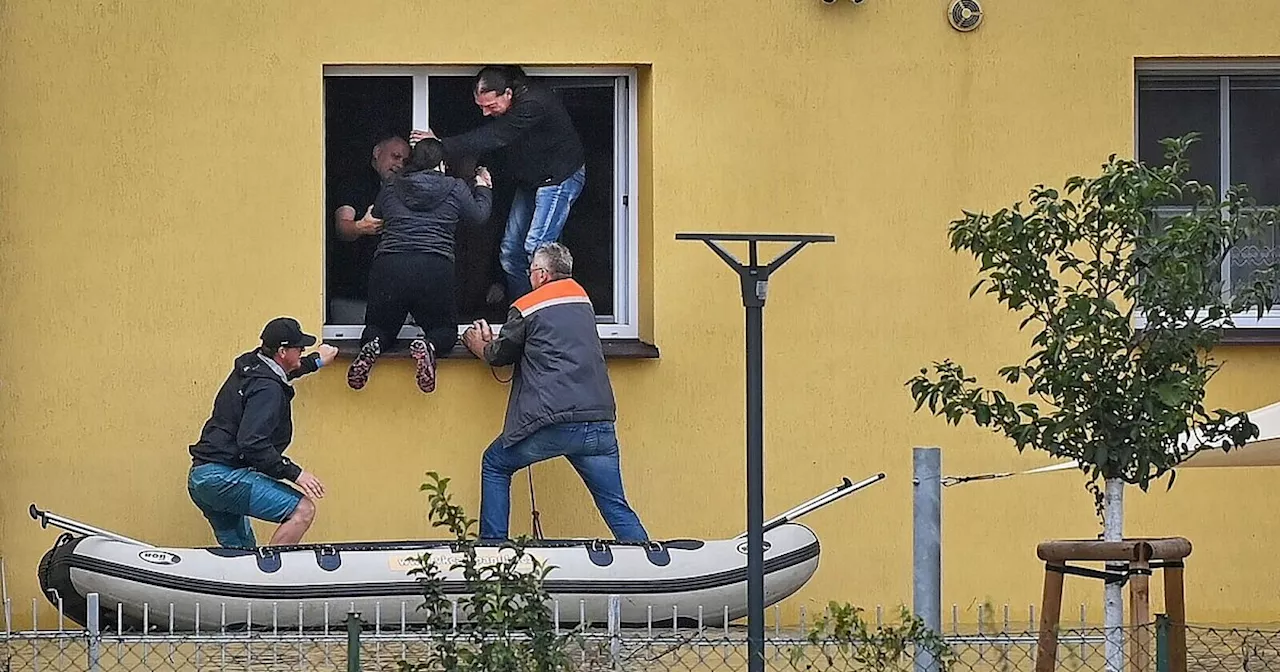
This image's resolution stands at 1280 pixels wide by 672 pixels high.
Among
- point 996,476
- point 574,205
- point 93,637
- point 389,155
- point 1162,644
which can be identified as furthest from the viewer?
point 574,205

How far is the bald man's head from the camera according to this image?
9.93 meters

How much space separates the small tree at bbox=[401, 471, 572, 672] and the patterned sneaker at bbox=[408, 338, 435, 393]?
3.80 m

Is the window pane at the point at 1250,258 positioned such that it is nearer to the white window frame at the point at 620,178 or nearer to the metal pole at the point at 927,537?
the white window frame at the point at 620,178

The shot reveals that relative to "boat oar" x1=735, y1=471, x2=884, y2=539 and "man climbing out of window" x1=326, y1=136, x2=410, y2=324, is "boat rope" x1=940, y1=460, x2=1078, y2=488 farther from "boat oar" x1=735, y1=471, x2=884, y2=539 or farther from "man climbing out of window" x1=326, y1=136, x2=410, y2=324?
"man climbing out of window" x1=326, y1=136, x2=410, y2=324

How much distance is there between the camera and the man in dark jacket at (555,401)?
9.27 m

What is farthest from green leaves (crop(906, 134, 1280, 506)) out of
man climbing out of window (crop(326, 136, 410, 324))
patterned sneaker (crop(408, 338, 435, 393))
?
man climbing out of window (crop(326, 136, 410, 324))

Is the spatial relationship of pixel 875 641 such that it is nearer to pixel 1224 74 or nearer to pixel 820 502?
pixel 820 502

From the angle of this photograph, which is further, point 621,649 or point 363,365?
point 363,365

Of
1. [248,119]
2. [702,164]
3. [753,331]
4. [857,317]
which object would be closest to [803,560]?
[857,317]

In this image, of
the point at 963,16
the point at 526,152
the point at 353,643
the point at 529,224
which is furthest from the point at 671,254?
the point at 353,643

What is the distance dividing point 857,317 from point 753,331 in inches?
123

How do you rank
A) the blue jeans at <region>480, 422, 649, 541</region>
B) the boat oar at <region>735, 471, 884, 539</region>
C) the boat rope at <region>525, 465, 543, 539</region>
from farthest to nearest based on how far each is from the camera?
the boat rope at <region>525, 465, 543, 539</region> → the blue jeans at <region>480, 422, 649, 541</region> → the boat oar at <region>735, 471, 884, 539</region>

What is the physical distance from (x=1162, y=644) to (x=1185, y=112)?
4.67 metres

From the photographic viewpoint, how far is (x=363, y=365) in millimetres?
9578
